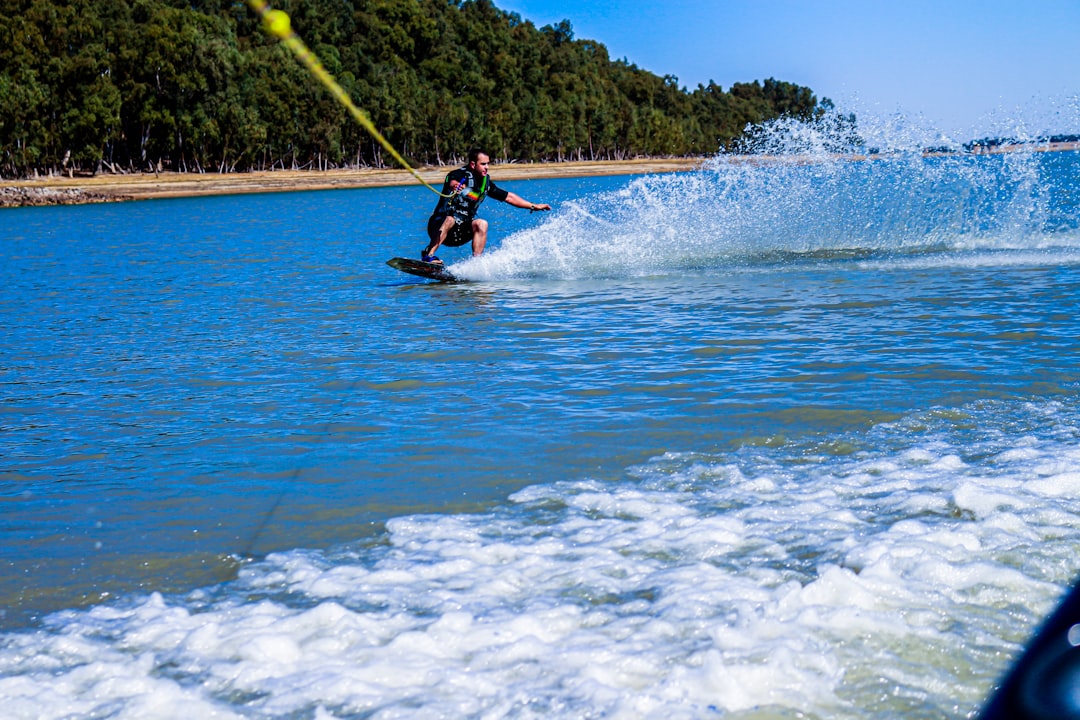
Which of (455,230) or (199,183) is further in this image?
(199,183)

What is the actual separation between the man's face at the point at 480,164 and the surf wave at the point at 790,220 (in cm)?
168

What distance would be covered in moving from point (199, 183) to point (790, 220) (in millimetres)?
73134

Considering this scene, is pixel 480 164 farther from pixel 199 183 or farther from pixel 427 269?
pixel 199 183

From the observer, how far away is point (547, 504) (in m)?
5.64

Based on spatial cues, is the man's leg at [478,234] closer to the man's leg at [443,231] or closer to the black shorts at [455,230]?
the black shorts at [455,230]

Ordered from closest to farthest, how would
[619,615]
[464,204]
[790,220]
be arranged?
[619,615] < [464,204] < [790,220]

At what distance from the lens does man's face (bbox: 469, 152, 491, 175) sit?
16.1 m

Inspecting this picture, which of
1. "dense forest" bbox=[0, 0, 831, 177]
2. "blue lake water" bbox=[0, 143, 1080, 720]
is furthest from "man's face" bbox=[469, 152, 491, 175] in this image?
"dense forest" bbox=[0, 0, 831, 177]

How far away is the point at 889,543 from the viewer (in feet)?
15.2

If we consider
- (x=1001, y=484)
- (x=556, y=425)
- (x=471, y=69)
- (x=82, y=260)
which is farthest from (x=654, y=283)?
(x=471, y=69)

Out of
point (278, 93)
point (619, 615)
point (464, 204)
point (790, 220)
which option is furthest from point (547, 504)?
point (278, 93)

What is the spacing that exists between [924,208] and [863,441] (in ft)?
50.4

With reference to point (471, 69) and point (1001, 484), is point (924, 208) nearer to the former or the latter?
point (1001, 484)

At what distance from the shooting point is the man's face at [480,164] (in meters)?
16.1
